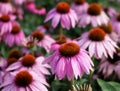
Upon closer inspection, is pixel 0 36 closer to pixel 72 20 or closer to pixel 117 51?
pixel 72 20

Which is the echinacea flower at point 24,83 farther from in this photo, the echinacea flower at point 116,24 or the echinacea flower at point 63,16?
the echinacea flower at point 116,24

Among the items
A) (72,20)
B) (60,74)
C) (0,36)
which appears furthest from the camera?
(0,36)

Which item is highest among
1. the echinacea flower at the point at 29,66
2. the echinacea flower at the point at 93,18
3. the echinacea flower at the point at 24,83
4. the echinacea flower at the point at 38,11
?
the echinacea flower at the point at 24,83

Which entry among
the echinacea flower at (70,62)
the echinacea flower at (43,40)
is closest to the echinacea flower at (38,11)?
the echinacea flower at (43,40)

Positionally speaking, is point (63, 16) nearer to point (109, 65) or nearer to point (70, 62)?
point (109, 65)

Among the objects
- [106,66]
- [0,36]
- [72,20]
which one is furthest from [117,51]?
[0,36]

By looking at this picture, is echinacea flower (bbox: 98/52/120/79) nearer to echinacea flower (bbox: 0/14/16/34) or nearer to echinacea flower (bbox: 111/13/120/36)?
echinacea flower (bbox: 111/13/120/36)
